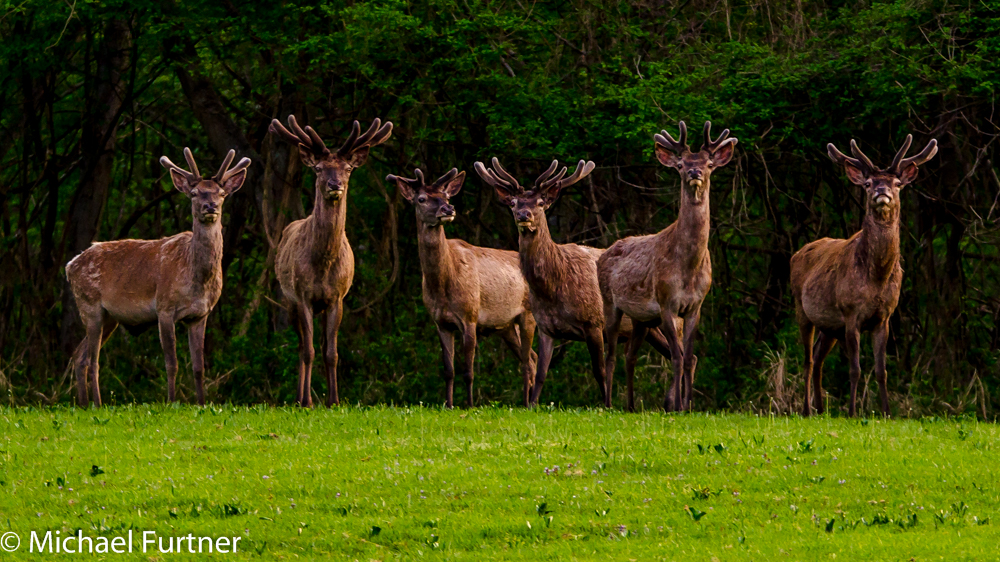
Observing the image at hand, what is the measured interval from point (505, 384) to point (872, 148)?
640 cm

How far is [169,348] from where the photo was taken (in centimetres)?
1598

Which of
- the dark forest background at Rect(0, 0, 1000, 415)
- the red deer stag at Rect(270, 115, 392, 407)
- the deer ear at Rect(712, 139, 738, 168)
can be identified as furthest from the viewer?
the dark forest background at Rect(0, 0, 1000, 415)

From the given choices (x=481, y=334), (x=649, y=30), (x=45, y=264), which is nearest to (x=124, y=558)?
(x=481, y=334)

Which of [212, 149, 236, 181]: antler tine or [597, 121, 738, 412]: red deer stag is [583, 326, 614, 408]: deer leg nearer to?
[597, 121, 738, 412]: red deer stag

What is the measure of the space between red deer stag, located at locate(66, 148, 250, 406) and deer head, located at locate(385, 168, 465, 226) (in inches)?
77.9

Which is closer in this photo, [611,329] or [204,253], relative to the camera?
[204,253]

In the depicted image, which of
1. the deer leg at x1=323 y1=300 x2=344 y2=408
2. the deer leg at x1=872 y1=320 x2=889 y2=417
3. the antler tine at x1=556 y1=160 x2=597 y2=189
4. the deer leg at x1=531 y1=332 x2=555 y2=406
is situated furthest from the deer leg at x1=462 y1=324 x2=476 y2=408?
the deer leg at x1=872 y1=320 x2=889 y2=417

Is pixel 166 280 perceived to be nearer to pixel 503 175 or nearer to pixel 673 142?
pixel 503 175

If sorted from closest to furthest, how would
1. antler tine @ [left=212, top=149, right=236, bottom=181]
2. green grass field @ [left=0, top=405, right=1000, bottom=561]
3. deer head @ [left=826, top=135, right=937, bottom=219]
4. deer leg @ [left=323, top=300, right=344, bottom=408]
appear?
green grass field @ [left=0, top=405, right=1000, bottom=561], deer head @ [left=826, top=135, right=937, bottom=219], deer leg @ [left=323, top=300, right=344, bottom=408], antler tine @ [left=212, top=149, right=236, bottom=181]

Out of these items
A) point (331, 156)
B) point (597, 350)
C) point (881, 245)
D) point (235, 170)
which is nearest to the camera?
point (881, 245)

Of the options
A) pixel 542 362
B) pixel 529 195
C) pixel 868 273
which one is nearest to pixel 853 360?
pixel 868 273

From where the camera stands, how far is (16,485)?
10.7 m

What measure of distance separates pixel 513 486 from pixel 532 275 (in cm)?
620

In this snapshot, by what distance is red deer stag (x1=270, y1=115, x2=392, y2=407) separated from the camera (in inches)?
621
